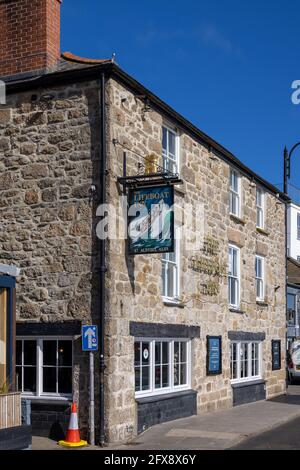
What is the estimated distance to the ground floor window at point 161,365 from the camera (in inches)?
585

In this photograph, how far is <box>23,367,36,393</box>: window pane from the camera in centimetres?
1438

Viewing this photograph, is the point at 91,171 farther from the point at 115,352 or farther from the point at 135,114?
the point at 115,352

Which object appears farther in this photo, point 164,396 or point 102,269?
point 164,396

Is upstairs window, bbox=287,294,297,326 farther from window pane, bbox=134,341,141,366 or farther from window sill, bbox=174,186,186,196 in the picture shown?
window pane, bbox=134,341,141,366

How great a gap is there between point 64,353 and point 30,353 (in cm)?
86

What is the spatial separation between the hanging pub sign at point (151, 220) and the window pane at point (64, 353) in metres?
2.17

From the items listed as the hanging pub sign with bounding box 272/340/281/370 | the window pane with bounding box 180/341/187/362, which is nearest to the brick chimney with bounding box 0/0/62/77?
the window pane with bounding box 180/341/187/362

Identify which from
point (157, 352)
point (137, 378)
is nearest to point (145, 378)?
point (137, 378)

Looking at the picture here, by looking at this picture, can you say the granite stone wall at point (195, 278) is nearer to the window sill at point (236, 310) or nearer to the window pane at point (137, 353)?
the window sill at point (236, 310)

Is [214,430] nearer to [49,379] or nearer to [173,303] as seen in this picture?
[173,303]

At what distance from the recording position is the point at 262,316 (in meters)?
22.1

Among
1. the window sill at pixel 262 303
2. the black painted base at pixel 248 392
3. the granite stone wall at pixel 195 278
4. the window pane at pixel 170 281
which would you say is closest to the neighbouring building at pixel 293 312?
the granite stone wall at pixel 195 278

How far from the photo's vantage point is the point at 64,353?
14.1m

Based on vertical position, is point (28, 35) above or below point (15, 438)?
above
